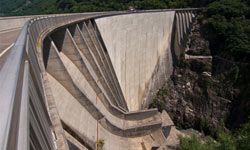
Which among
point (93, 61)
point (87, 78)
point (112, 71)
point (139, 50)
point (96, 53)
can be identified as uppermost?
point (96, 53)

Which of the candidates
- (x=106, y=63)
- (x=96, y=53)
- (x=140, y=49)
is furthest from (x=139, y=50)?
(x=96, y=53)

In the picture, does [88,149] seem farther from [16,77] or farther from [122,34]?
[122,34]

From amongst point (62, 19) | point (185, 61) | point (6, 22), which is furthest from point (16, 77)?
point (185, 61)

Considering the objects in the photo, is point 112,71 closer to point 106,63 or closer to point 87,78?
point 106,63

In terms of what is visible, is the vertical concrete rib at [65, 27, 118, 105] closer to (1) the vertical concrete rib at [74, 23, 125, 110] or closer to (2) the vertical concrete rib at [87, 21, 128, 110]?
(1) the vertical concrete rib at [74, 23, 125, 110]

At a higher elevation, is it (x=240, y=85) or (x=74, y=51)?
(x=74, y=51)

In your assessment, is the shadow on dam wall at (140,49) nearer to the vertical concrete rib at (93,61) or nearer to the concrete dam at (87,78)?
the concrete dam at (87,78)
